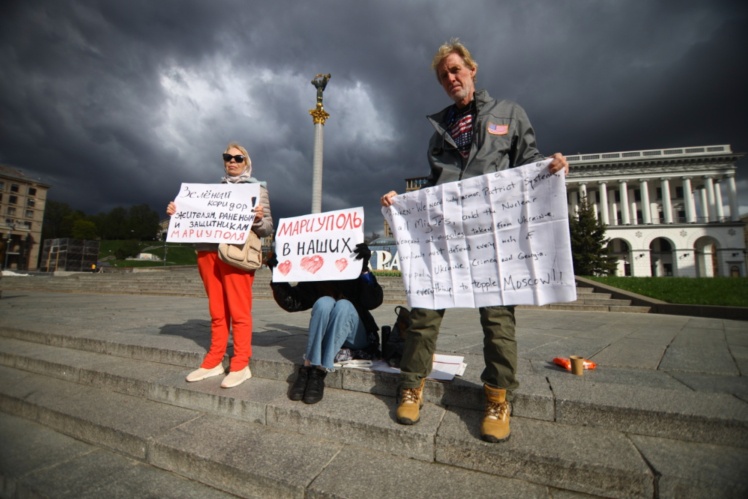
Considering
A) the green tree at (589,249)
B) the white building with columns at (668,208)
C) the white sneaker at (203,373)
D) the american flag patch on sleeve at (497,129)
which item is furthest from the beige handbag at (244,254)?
the white building with columns at (668,208)

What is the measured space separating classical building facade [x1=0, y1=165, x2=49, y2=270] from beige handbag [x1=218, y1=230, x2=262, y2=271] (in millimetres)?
A: 74001

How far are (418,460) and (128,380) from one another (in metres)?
2.69

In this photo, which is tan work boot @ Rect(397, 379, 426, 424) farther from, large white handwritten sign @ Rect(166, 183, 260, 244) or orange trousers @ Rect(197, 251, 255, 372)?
large white handwritten sign @ Rect(166, 183, 260, 244)

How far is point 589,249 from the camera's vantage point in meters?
26.8

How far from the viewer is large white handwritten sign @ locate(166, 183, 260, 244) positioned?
113 inches

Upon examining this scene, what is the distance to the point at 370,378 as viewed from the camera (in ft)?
8.13

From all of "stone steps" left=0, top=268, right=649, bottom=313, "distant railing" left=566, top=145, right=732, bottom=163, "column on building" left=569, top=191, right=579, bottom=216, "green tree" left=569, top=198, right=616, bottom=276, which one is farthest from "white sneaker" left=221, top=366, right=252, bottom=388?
"column on building" left=569, top=191, right=579, bottom=216

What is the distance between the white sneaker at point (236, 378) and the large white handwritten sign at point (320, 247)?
84 cm

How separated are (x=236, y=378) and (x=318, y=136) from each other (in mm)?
21113

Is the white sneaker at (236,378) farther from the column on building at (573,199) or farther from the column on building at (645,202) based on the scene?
the column on building at (645,202)

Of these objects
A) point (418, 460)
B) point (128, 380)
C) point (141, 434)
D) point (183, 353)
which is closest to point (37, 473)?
point (141, 434)

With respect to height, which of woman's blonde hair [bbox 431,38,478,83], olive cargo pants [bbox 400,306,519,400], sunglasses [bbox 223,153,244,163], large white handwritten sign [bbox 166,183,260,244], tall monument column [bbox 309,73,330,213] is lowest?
olive cargo pants [bbox 400,306,519,400]

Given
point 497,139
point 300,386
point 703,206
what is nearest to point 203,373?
point 300,386

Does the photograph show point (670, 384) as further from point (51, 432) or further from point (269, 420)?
point (51, 432)
